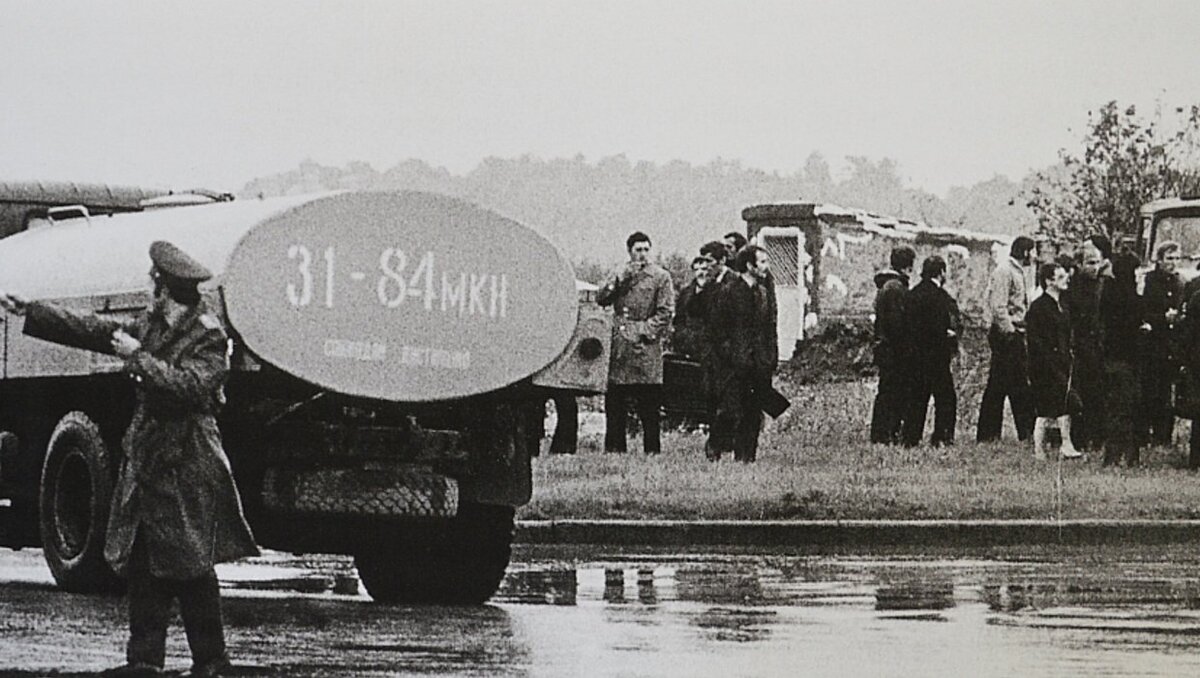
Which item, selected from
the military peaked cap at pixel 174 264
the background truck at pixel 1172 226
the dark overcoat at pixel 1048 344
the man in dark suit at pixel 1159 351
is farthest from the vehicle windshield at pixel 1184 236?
the military peaked cap at pixel 174 264

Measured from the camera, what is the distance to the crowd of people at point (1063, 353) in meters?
18.0

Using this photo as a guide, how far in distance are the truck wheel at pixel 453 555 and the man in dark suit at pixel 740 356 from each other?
6.44 meters

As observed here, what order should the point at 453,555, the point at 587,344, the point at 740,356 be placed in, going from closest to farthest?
the point at 587,344 → the point at 453,555 → the point at 740,356

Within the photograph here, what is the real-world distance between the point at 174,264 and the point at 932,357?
10734 millimetres

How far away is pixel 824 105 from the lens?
53.7 feet

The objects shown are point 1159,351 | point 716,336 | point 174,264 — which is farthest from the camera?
point 716,336

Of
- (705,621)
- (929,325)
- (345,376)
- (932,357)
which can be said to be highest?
(929,325)

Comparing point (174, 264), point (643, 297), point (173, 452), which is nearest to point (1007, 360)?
point (643, 297)

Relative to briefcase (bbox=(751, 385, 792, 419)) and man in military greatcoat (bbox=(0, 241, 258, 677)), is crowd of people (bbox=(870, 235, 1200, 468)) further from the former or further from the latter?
man in military greatcoat (bbox=(0, 241, 258, 677))

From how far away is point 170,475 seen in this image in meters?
8.90

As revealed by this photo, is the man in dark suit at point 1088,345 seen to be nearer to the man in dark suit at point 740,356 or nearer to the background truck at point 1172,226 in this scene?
the background truck at point 1172,226

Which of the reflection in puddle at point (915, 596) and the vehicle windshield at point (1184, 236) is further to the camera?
the vehicle windshield at point (1184, 236)

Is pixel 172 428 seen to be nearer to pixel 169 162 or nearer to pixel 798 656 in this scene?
pixel 798 656

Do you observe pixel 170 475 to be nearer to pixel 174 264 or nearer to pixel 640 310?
pixel 174 264
